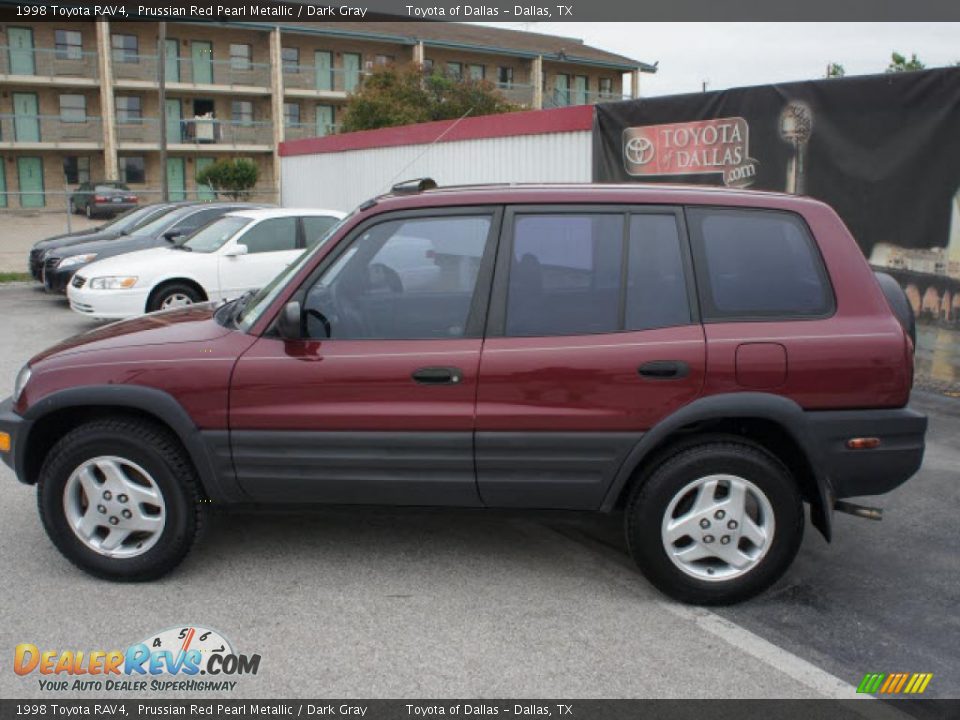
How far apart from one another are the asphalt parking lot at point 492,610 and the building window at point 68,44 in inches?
1688

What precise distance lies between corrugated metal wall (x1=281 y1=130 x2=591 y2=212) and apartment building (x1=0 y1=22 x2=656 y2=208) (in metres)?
16.2

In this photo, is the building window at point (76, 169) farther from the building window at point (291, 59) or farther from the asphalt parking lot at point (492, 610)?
the asphalt parking lot at point (492, 610)

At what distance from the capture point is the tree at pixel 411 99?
31375mm

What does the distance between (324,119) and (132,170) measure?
32.8ft

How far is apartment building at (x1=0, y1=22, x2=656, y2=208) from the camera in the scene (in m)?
41.8

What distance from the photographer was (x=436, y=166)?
16.9m

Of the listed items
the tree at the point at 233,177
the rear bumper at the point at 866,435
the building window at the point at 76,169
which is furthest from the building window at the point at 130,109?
the rear bumper at the point at 866,435

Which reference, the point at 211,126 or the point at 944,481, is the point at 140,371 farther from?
the point at 211,126

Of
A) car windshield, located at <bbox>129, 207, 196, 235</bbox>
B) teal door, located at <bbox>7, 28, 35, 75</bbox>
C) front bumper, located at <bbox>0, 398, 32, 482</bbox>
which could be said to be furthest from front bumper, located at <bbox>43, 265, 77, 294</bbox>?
teal door, located at <bbox>7, 28, 35, 75</bbox>

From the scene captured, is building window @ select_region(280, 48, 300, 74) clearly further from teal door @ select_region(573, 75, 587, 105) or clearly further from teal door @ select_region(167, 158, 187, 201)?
teal door @ select_region(573, 75, 587, 105)

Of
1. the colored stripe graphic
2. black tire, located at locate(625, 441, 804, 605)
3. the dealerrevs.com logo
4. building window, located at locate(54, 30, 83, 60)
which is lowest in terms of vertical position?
the colored stripe graphic

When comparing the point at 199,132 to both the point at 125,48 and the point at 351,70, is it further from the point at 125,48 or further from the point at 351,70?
the point at 351,70

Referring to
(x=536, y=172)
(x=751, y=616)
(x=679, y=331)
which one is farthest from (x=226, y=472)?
(x=536, y=172)
